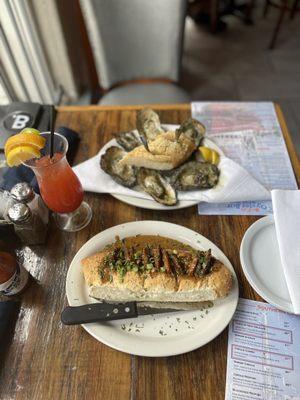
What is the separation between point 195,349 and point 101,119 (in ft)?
2.68

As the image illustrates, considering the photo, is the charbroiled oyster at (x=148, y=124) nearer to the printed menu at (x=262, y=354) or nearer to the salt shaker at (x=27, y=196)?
the salt shaker at (x=27, y=196)

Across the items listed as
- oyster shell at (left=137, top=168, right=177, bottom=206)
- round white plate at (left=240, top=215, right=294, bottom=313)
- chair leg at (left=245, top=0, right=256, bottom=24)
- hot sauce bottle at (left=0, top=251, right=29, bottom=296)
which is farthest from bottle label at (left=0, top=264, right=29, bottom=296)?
chair leg at (left=245, top=0, right=256, bottom=24)

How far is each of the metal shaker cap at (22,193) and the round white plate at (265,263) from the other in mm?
520

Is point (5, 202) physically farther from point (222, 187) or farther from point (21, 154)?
point (222, 187)

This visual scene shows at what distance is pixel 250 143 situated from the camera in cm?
105

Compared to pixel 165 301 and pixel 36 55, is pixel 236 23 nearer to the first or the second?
pixel 36 55

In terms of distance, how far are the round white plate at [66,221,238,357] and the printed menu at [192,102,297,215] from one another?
184mm

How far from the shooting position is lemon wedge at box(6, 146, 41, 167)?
69 centimetres

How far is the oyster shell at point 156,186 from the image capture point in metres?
0.86

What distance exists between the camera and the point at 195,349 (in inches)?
24.5

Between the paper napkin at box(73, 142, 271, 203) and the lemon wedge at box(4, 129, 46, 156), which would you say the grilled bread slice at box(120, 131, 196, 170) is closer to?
the paper napkin at box(73, 142, 271, 203)

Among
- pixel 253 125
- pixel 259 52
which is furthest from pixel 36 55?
pixel 259 52

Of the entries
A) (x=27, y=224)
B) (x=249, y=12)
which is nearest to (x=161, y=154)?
(x=27, y=224)

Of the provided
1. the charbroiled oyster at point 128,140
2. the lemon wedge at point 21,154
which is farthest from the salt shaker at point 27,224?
the charbroiled oyster at point 128,140
